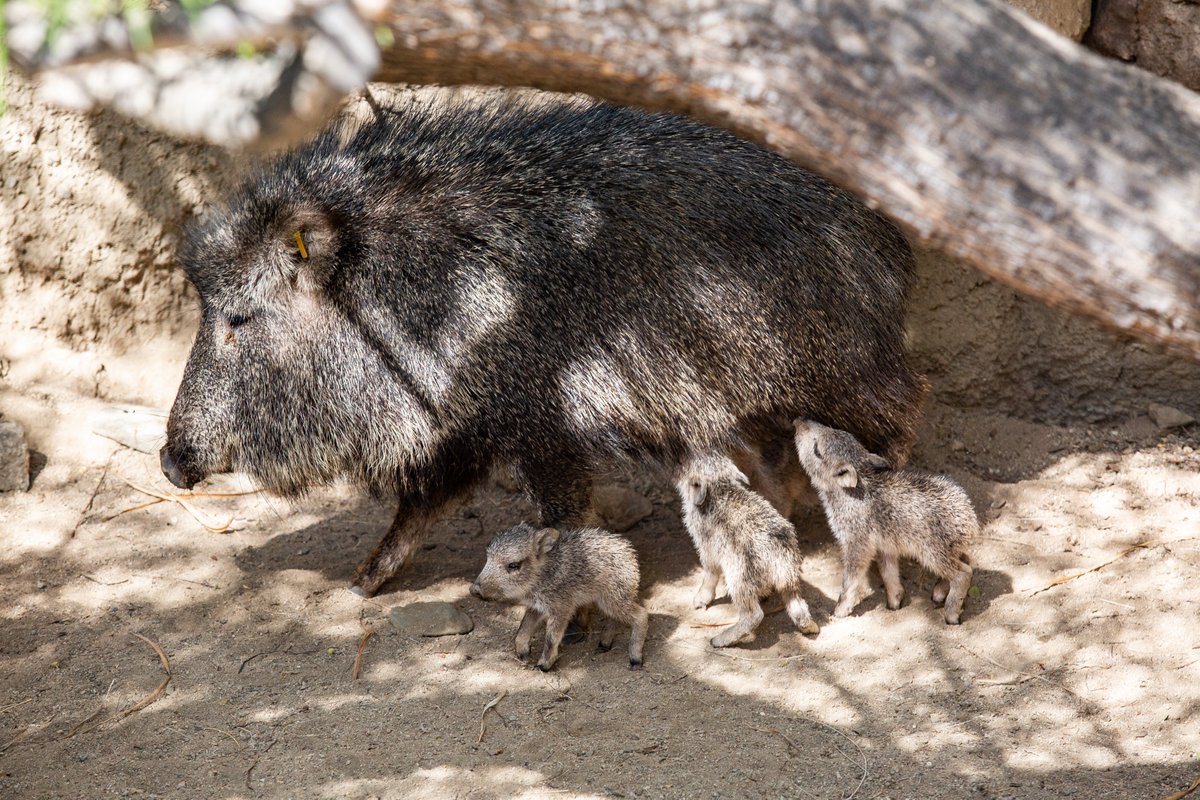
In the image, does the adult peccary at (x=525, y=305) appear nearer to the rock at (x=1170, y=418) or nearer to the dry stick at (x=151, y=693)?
the dry stick at (x=151, y=693)

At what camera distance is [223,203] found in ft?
15.6

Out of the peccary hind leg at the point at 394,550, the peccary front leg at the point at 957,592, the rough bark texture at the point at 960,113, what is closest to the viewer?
the rough bark texture at the point at 960,113

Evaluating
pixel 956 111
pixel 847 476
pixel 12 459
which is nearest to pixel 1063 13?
pixel 847 476

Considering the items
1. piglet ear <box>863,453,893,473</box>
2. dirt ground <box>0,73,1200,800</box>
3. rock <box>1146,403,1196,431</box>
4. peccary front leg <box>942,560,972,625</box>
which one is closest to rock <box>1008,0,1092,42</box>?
dirt ground <box>0,73,1200,800</box>

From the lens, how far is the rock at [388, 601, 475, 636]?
14.8 ft

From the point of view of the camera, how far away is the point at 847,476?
4309mm

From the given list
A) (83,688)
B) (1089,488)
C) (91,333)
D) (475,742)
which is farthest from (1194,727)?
(91,333)

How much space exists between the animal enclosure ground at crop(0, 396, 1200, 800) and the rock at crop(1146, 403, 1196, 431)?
14 centimetres

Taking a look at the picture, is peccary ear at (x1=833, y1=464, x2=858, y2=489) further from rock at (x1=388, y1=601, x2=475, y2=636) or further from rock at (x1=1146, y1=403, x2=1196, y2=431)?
rock at (x1=1146, y1=403, x2=1196, y2=431)

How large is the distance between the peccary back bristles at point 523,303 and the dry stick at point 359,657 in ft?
1.98

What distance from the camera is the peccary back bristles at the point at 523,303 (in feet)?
14.5

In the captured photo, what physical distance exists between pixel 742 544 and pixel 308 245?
194 cm

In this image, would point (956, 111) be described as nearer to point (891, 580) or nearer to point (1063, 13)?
point (891, 580)

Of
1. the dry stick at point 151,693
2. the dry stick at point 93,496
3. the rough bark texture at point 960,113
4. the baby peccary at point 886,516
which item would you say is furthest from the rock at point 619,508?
the rough bark texture at point 960,113
